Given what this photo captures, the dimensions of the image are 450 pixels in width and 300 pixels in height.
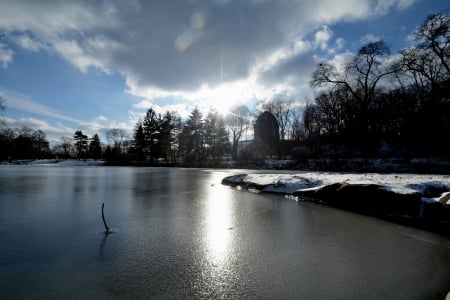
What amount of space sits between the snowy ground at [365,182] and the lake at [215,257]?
169cm

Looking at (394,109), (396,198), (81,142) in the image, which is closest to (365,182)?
(396,198)

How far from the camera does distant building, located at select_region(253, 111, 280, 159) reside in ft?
146

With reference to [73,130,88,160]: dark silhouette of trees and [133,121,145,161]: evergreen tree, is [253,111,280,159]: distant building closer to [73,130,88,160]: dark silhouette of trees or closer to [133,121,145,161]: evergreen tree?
[133,121,145,161]: evergreen tree

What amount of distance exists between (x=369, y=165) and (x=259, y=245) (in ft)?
76.4

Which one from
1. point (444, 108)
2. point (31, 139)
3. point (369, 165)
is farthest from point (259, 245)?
point (31, 139)

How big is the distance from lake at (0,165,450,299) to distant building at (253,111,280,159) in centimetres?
3844

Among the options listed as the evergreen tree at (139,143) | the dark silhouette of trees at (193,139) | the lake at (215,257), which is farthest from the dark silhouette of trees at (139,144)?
the lake at (215,257)

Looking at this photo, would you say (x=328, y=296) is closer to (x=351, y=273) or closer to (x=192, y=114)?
(x=351, y=273)

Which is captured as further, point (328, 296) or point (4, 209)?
point (4, 209)

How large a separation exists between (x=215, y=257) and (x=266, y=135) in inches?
1789

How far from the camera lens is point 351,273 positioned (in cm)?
294

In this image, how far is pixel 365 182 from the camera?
752 cm

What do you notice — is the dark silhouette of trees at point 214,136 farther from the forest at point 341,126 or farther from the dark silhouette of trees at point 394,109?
the dark silhouette of trees at point 394,109

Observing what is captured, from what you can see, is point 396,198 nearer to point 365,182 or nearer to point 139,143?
point 365,182
